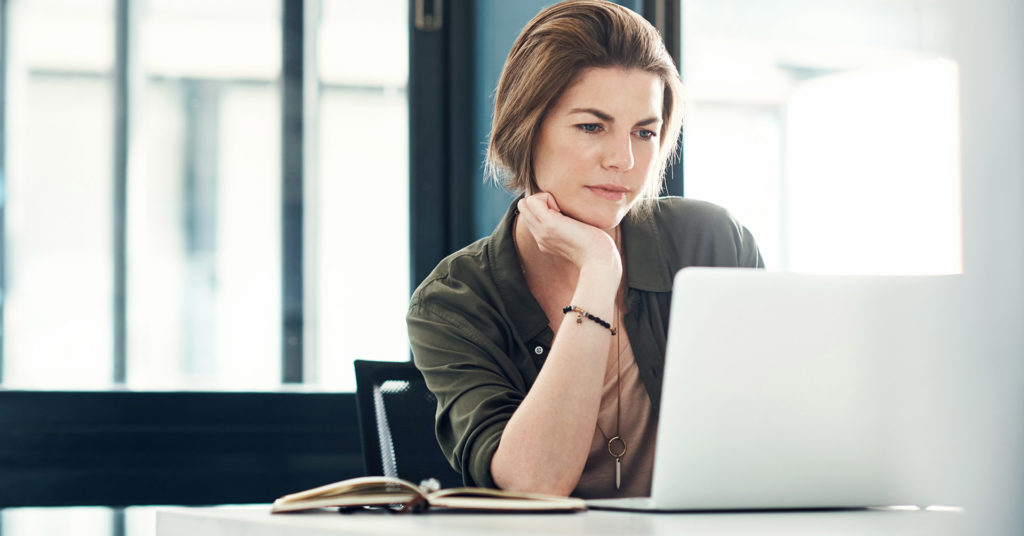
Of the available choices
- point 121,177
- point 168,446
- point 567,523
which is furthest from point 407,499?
point 121,177

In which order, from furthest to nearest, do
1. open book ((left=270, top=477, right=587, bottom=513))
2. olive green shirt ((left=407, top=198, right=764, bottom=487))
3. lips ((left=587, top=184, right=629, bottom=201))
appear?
lips ((left=587, top=184, right=629, bottom=201)), olive green shirt ((left=407, top=198, right=764, bottom=487)), open book ((left=270, top=477, right=587, bottom=513))

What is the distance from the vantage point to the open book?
0.78 m

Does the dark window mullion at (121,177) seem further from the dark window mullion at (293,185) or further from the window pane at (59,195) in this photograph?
the dark window mullion at (293,185)

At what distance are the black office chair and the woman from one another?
49 millimetres

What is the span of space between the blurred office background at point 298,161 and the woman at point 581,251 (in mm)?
1090

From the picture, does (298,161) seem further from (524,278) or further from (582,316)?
(582,316)

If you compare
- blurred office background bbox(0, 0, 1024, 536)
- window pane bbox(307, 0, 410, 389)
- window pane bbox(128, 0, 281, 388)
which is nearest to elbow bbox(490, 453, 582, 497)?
blurred office background bbox(0, 0, 1024, 536)

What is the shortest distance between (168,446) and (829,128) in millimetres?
2143

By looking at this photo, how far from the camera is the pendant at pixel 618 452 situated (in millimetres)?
1386

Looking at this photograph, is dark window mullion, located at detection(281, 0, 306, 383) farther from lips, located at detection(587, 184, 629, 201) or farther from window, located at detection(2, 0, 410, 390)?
lips, located at detection(587, 184, 629, 201)

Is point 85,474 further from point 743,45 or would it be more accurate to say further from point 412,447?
point 743,45

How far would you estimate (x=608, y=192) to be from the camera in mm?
1503

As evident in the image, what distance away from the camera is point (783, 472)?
0.78 metres

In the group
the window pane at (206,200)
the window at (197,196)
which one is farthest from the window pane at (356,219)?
the window pane at (206,200)
